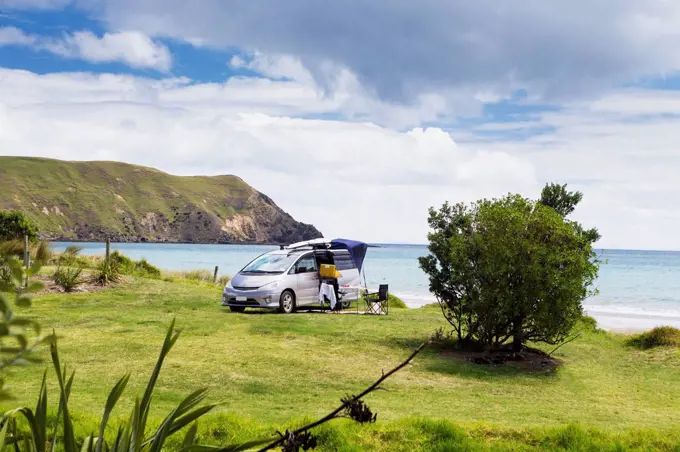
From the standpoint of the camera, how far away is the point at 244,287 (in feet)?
64.0

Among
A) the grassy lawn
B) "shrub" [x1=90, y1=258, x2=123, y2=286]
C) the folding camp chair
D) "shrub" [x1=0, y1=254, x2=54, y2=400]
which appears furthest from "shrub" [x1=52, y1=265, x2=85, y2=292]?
"shrub" [x1=0, y1=254, x2=54, y2=400]

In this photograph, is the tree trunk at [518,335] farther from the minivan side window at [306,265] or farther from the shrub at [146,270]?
the shrub at [146,270]

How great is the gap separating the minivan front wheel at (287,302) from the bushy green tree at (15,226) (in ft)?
61.5

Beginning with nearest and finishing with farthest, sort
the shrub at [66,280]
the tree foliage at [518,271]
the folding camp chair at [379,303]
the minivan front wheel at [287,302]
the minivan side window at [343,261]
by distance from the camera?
1. the tree foliage at [518,271]
2. the minivan front wheel at [287,302]
3. the folding camp chair at [379,303]
4. the shrub at [66,280]
5. the minivan side window at [343,261]

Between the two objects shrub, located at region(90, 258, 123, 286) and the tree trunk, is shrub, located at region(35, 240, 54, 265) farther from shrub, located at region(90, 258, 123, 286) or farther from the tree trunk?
the tree trunk

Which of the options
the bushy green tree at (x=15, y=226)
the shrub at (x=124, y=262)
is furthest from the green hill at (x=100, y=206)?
the shrub at (x=124, y=262)

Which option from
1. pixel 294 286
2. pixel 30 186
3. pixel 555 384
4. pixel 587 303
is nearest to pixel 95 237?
pixel 30 186

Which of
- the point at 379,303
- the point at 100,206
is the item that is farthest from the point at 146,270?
the point at 100,206

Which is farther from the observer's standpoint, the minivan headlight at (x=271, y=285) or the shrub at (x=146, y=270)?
the shrub at (x=146, y=270)

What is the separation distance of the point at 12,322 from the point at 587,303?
4381 centimetres

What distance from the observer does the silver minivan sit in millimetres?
19359

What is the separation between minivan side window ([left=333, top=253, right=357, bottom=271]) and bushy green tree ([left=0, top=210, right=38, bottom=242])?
59.4ft

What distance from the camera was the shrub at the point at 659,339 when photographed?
16109 mm

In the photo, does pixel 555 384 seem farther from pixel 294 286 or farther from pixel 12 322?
pixel 12 322
